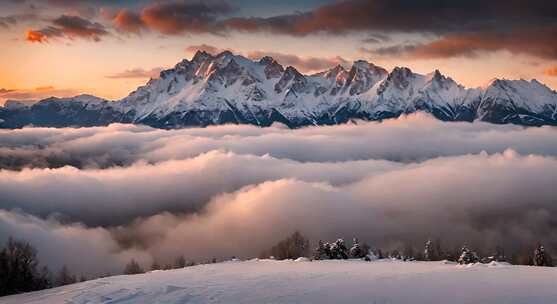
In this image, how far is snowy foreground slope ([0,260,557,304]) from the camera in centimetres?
5387

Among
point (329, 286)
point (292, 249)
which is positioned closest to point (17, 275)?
point (329, 286)

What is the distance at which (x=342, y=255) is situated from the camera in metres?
107

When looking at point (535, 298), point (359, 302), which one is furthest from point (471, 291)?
point (359, 302)

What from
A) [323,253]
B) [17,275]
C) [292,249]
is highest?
[17,275]

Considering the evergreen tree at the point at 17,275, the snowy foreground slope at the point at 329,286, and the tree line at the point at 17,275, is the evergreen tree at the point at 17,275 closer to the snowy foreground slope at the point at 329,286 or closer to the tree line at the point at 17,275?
the tree line at the point at 17,275

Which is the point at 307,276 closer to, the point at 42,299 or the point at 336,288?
the point at 336,288

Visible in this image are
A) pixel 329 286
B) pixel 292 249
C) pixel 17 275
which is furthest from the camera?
pixel 292 249

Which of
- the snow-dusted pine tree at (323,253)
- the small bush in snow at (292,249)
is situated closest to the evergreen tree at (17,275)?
the snow-dusted pine tree at (323,253)

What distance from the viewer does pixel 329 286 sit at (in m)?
60.9

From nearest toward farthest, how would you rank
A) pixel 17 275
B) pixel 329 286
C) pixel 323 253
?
1. pixel 329 286
2. pixel 17 275
3. pixel 323 253

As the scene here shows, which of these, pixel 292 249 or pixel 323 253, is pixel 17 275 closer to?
pixel 323 253

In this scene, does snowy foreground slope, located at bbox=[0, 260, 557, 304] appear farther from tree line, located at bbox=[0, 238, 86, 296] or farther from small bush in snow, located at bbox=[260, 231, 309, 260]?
small bush in snow, located at bbox=[260, 231, 309, 260]

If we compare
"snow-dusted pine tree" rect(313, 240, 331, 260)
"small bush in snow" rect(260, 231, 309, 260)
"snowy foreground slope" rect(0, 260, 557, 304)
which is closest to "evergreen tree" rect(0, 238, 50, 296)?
"snowy foreground slope" rect(0, 260, 557, 304)

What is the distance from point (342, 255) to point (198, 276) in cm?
4114
